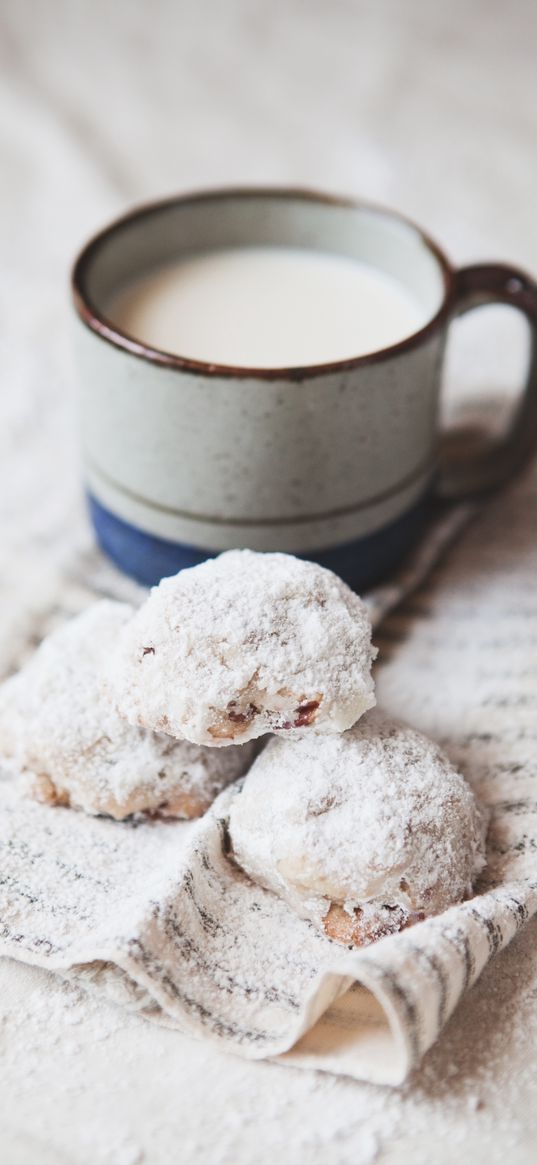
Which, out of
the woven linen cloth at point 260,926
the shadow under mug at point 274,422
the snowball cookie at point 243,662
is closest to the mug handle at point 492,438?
the shadow under mug at point 274,422

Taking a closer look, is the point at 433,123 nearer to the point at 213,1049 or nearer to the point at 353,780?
the point at 353,780

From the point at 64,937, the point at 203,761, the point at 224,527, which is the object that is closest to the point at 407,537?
the point at 224,527

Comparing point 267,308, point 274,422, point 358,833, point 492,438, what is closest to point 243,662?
point 358,833

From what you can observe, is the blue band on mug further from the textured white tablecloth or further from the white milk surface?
the white milk surface

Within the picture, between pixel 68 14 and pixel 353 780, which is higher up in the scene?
pixel 68 14

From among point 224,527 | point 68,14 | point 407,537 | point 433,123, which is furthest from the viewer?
point 68,14

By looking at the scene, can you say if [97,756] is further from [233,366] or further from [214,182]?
[214,182]

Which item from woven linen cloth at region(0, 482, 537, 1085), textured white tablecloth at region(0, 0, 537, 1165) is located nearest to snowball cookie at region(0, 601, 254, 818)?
woven linen cloth at region(0, 482, 537, 1085)
